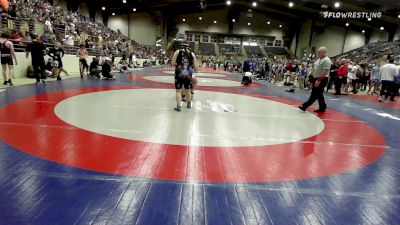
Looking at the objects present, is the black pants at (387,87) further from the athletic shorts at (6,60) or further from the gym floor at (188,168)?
the athletic shorts at (6,60)

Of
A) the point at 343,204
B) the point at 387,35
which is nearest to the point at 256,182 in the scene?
the point at 343,204

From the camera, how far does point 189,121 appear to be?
525cm

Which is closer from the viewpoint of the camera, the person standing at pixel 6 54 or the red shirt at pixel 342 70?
the person standing at pixel 6 54

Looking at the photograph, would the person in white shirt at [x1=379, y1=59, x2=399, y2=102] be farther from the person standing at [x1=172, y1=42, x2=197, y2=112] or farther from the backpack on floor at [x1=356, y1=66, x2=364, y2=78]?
the person standing at [x1=172, y1=42, x2=197, y2=112]

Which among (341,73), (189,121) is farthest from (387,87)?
(189,121)

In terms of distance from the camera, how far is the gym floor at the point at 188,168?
7.37ft

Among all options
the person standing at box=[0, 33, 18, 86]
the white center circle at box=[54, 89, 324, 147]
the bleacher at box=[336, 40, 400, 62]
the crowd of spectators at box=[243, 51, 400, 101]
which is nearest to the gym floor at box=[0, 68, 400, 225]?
the white center circle at box=[54, 89, 324, 147]

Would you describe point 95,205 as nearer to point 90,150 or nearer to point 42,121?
point 90,150

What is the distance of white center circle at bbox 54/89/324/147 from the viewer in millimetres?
4289

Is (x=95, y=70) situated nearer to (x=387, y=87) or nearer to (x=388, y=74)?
(x=388, y=74)

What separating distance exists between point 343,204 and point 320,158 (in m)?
1.27

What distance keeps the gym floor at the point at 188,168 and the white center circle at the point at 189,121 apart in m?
0.03

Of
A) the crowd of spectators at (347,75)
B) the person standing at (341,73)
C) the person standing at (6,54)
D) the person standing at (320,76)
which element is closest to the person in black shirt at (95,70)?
the person standing at (6,54)

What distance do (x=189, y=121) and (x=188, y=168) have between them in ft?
7.10
